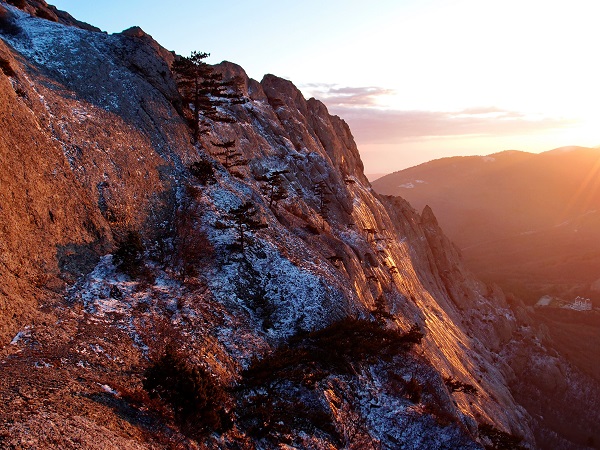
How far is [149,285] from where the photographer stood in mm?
27562

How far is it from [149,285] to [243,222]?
948 cm

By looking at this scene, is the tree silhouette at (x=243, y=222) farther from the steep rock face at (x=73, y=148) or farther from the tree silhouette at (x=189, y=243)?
the steep rock face at (x=73, y=148)

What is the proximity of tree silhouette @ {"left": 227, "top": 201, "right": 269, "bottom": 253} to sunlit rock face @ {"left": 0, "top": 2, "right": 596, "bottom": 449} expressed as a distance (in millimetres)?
654

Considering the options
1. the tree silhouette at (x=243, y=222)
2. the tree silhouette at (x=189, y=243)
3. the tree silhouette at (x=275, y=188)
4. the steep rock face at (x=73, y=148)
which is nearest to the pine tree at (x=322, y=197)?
Answer: the tree silhouette at (x=275, y=188)

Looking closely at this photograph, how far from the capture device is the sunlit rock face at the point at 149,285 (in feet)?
60.1

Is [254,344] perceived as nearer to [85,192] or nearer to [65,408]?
[65,408]

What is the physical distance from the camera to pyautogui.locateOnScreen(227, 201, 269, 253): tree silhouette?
32.9 meters

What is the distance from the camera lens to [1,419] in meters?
13.6

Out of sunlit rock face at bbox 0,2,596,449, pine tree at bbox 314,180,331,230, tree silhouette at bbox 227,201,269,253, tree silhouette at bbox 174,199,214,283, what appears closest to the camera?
sunlit rock face at bbox 0,2,596,449

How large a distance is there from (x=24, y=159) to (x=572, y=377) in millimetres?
114582

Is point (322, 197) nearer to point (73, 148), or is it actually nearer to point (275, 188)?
point (275, 188)

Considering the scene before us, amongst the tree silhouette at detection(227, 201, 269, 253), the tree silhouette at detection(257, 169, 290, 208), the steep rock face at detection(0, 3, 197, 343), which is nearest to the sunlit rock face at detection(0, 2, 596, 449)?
the steep rock face at detection(0, 3, 197, 343)

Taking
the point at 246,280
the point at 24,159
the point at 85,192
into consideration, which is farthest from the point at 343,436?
the point at 24,159

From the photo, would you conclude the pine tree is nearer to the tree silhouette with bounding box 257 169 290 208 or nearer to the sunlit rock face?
the sunlit rock face
